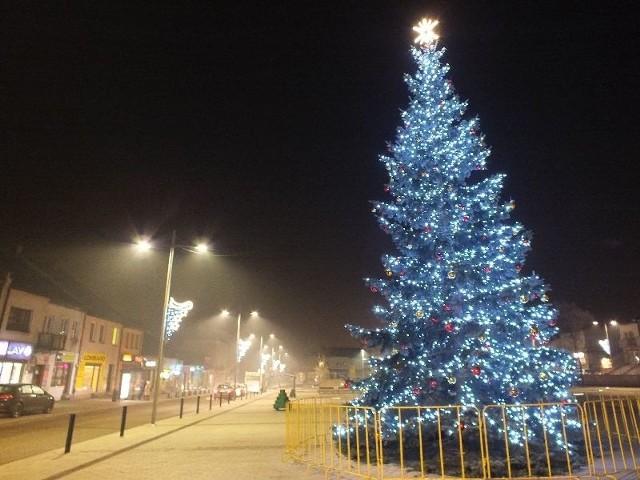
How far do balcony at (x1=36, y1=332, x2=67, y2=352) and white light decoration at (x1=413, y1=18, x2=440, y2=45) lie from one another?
29.7 metres

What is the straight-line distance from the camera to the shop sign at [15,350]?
2850 centimetres

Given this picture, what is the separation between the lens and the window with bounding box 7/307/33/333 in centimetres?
2988

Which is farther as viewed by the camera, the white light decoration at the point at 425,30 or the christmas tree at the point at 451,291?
the white light decoration at the point at 425,30

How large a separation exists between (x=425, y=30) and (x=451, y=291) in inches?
278

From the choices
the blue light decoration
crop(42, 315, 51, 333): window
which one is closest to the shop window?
crop(42, 315, 51, 333): window

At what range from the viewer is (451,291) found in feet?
36.4

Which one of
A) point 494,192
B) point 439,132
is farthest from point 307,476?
point 439,132

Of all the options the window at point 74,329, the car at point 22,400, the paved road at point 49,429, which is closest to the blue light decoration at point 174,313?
the paved road at point 49,429

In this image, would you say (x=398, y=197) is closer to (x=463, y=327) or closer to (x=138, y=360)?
(x=463, y=327)

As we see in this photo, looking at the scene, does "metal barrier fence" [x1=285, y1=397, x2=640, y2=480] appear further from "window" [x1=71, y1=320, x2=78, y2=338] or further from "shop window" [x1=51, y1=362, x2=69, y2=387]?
"window" [x1=71, y1=320, x2=78, y2=338]

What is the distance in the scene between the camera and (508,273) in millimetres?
11492

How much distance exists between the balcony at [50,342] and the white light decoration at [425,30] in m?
29.7

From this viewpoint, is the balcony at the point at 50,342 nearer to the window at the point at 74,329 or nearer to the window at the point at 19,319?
the window at the point at 19,319

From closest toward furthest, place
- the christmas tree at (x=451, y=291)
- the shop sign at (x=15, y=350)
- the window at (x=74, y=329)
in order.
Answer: the christmas tree at (x=451, y=291), the shop sign at (x=15, y=350), the window at (x=74, y=329)
